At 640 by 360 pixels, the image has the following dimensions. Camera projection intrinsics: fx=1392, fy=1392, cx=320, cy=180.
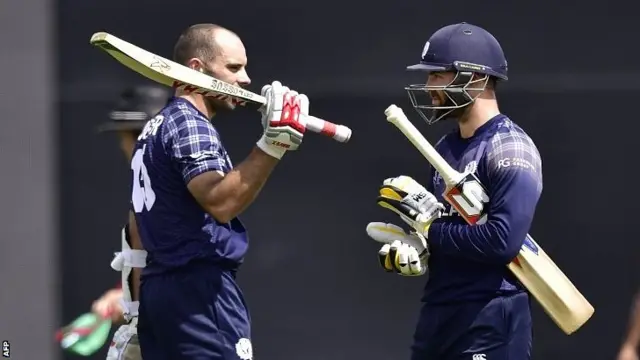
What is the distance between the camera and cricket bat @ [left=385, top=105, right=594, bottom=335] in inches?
159

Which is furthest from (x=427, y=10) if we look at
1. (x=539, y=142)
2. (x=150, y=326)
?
(x=150, y=326)

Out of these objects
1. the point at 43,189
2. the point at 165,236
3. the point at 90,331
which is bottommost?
the point at 90,331

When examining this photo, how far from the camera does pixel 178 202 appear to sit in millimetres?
4070

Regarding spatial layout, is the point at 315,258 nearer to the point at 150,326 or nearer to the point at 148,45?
the point at 148,45

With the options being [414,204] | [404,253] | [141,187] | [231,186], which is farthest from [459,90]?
[141,187]

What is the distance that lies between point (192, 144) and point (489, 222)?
88 cm

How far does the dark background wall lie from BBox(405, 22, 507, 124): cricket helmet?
5.35 ft

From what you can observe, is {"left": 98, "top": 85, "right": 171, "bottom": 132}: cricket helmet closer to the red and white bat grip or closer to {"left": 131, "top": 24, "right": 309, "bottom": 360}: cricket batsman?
{"left": 131, "top": 24, "right": 309, "bottom": 360}: cricket batsman

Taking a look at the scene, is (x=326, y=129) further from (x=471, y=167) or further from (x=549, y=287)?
(x=549, y=287)

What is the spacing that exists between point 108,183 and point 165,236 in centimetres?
205

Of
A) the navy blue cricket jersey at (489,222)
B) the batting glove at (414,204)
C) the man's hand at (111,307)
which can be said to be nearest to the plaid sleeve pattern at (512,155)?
the navy blue cricket jersey at (489,222)

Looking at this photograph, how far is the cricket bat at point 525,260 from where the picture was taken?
404 centimetres

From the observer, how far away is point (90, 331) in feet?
18.4

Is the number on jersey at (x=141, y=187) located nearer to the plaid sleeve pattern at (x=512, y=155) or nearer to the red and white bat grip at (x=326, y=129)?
the red and white bat grip at (x=326, y=129)
